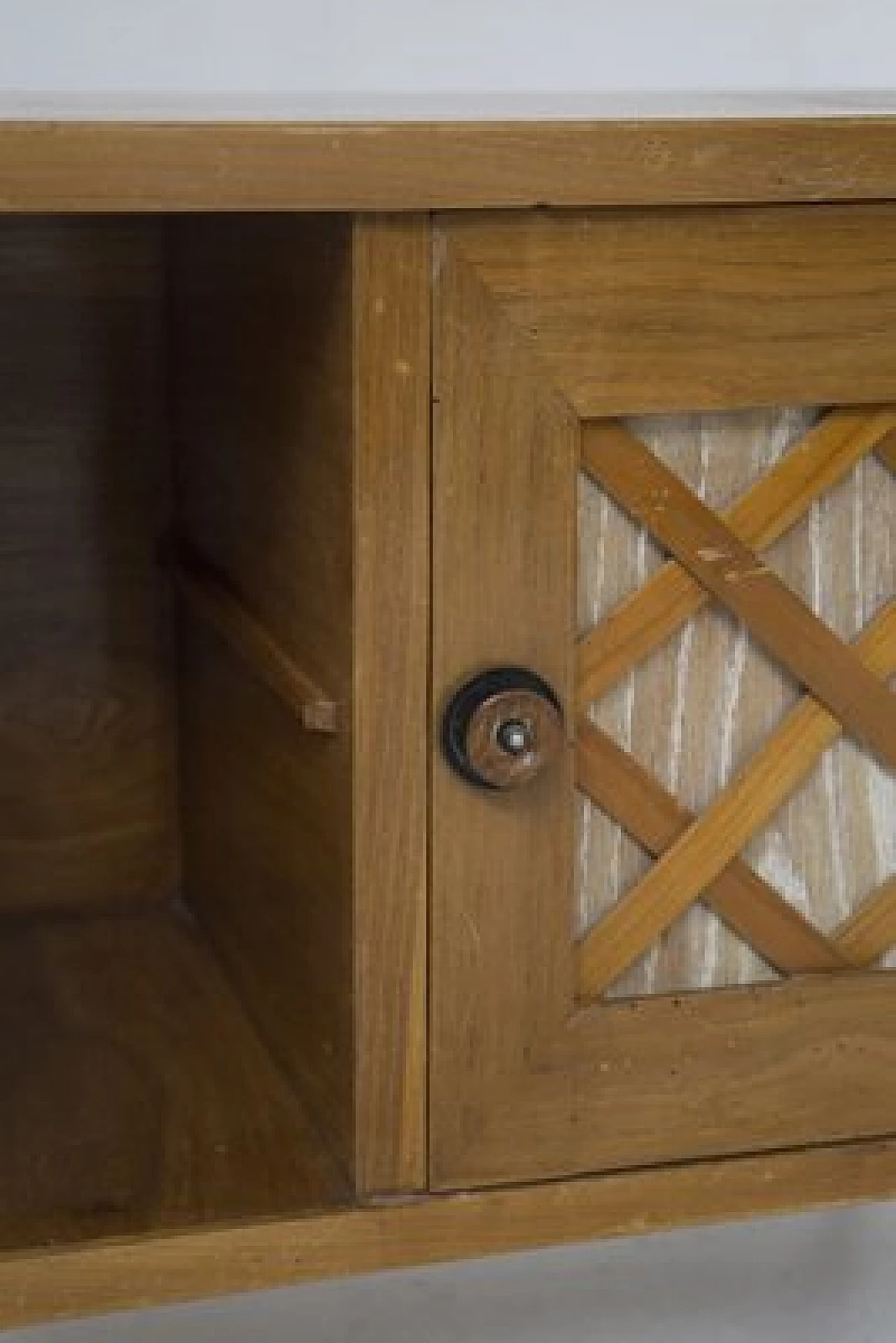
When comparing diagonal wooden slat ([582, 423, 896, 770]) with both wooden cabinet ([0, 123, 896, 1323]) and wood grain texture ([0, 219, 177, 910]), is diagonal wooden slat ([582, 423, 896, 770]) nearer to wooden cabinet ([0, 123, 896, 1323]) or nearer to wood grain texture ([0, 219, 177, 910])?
wooden cabinet ([0, 123, 896, 1323])

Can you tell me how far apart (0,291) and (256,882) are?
0.43 meters

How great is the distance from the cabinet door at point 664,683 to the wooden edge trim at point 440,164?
0.02 metres

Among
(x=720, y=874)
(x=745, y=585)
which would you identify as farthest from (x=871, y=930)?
(x=745, y=585)

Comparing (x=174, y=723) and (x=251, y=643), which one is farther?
(x=174, y=723)

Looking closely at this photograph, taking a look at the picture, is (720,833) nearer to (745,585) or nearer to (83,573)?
(745,585)

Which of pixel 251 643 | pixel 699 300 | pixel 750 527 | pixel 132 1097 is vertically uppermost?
pixel 699 300

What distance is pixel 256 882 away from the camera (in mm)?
1782

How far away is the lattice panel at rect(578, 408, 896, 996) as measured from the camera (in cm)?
155

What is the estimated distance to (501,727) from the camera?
4.96ft

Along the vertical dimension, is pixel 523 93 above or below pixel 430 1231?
above

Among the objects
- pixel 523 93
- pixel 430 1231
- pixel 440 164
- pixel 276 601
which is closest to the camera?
pixel 440 164

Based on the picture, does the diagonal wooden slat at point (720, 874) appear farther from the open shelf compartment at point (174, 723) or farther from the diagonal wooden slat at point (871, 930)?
the open shelf compartment at point (174, 723)

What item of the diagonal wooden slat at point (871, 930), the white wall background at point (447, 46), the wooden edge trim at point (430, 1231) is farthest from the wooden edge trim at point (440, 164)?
the white wall background at point (447, 46)

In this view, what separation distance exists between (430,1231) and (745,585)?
0.33 m
